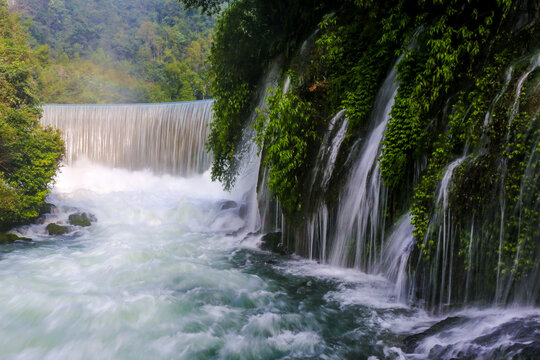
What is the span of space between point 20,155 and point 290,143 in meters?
8.11

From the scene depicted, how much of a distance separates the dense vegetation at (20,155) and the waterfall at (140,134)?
7283mm

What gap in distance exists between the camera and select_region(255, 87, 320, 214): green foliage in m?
7.16

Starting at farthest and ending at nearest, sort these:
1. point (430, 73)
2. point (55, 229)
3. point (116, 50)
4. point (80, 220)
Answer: point (116, 50)
point (80, 220)
point (55, 229)
point (430, 73)

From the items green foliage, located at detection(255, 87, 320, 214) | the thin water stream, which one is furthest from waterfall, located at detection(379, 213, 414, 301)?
green foliage, located at detection(255, 87, 320, 214)

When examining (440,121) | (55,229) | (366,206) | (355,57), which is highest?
(355,57)

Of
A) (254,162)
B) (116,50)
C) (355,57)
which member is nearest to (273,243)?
(254,162)

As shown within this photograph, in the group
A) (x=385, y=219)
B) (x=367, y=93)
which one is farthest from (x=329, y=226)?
(x=367, y=93)

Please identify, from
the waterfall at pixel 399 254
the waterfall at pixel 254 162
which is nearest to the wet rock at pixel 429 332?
the waterfall at pixel 399 254

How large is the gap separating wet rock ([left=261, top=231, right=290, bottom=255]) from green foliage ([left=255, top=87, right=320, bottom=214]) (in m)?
1.18

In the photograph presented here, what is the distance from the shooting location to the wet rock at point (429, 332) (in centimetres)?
412

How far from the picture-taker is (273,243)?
8.50 metres

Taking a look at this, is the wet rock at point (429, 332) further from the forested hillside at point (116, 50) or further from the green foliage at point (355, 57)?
the forested hillside at point (116, 50)

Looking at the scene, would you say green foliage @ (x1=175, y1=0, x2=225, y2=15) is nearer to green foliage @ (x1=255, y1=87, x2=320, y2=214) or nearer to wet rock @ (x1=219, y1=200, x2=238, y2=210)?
green foliage @ (x1=255, y1=87, x2=320, y2=214)

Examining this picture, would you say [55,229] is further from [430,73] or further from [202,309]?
[430,73]
